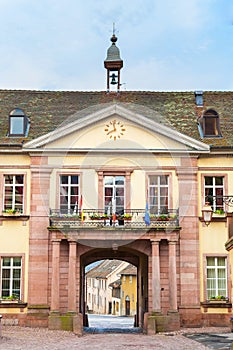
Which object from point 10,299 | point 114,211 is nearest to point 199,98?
point 114,211

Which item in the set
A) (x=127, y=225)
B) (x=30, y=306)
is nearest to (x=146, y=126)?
(x=127, y=225)

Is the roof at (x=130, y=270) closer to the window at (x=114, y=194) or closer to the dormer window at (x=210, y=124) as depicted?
the dormer window at (x=210, y=124)

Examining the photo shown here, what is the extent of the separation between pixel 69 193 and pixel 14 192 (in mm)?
2641

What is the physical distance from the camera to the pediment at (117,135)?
104ft

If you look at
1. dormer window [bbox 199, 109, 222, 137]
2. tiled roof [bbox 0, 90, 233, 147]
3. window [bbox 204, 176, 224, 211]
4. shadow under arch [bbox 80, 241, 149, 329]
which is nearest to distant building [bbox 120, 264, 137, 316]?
shadow under arch [bbox 80, 241, 149, 329]

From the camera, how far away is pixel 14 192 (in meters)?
31.6

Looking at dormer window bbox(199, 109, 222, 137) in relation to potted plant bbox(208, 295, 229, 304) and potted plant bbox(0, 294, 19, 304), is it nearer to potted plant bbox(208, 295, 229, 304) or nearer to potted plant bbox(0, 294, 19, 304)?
potted plant bbox(208, 295, 229, 304)

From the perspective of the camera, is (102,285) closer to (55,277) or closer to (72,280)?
(55,277)

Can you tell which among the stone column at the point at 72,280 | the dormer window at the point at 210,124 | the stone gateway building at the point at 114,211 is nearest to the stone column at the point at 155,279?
the stone gateway building at the point at 114,211

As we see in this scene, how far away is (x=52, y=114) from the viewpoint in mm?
34750

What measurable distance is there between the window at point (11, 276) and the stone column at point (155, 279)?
629cm

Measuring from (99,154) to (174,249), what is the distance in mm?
5900

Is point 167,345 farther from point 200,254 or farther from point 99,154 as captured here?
point 99,154

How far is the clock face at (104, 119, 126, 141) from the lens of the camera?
3216 centimetres
